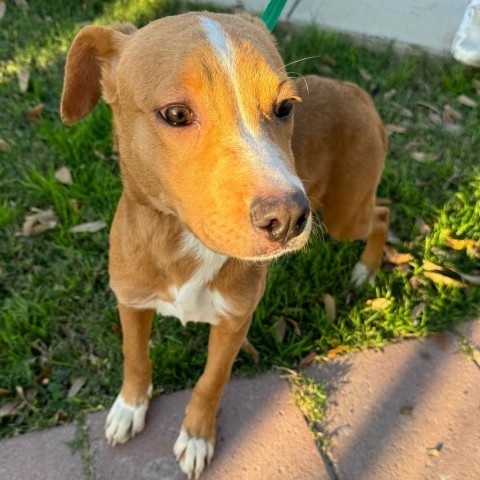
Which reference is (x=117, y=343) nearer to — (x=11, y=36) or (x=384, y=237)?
(x=384, y=237)

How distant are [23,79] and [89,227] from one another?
70.8 inches

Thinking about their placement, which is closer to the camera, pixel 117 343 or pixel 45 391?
pixel 45 391

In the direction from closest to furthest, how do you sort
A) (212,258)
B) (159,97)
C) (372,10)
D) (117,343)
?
(159,97)
(212,258)
(117,343)
(372,10)

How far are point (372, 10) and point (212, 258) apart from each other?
4.53 m

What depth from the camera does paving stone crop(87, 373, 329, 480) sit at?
2855 millimetres

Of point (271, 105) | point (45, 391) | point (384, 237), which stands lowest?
point (45, 391)

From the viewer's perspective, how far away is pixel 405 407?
10.4ft

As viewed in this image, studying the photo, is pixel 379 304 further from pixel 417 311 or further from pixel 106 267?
pixel 106 267

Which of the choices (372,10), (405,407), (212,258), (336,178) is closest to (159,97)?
(212,258)

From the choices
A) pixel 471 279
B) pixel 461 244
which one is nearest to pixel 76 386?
pixel 471 279

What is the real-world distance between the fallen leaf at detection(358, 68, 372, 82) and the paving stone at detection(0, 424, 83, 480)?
4054mm

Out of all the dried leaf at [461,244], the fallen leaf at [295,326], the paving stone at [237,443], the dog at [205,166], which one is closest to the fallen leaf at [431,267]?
the dried leaf at [461,244]

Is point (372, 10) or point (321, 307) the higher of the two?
point (372, 10)

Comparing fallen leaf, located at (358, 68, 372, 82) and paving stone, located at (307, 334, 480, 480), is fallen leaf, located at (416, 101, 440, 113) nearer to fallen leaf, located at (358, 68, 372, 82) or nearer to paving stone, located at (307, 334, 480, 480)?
fallen leaf, located at (358, 68, 372, 82)
